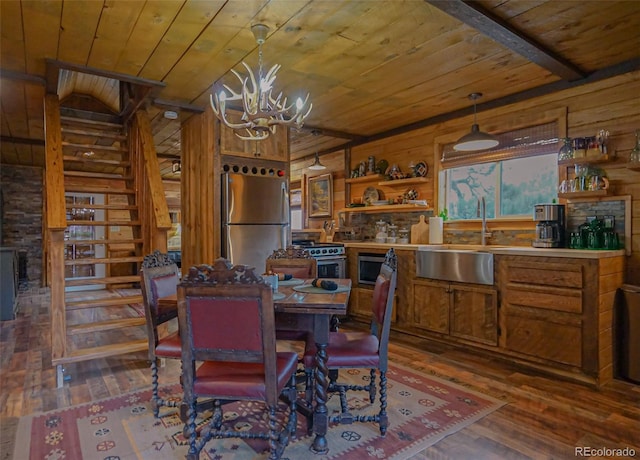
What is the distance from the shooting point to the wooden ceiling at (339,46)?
92.0 inches

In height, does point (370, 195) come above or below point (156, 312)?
above

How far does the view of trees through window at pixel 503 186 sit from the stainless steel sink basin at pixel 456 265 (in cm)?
72

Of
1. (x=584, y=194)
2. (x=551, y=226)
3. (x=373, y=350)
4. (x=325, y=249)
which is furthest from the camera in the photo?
(x=325, y=249)

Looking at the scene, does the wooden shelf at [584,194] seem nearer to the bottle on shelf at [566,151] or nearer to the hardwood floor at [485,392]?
the bottle on shelf at [566,151]

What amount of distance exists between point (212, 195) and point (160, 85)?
3.79ft

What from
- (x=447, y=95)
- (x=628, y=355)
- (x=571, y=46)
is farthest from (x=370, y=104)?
(x=628, y=355)

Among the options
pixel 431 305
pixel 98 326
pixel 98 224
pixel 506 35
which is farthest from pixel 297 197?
pixel 506 35

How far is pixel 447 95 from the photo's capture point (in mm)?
3828

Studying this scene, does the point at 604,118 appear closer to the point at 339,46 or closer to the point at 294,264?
the point at 339,46

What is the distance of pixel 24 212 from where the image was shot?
25.9 feet

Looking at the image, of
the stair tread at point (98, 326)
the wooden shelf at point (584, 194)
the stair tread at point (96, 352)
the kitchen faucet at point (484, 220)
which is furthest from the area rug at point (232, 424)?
the wooden shelf at point (584, 194)

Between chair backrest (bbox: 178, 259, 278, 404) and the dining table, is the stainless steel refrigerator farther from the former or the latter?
chair backrest (bbox: 178, 259, 278, 404)

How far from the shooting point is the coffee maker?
3354mm

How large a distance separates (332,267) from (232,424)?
A: 2.62 meters
